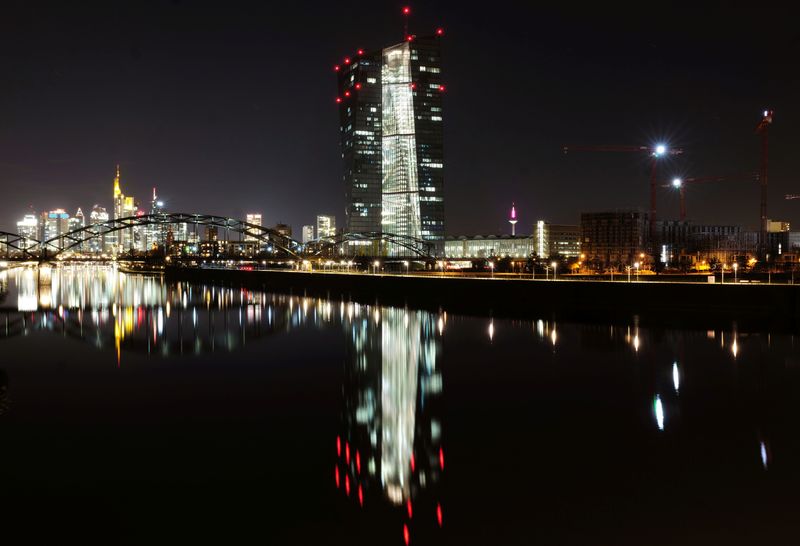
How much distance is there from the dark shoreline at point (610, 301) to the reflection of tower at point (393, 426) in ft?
43.9

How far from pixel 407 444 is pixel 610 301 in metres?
28.3

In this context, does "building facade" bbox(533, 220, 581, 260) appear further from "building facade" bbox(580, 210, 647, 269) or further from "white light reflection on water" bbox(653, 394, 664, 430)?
"white light reflection on water" bbox(653, 394, 664, 430)

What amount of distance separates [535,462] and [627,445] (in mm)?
1985

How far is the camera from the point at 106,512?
8672 millimetres

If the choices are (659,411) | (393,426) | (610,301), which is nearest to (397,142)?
(610,301)

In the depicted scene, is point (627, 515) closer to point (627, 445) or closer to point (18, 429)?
point (627, 445)

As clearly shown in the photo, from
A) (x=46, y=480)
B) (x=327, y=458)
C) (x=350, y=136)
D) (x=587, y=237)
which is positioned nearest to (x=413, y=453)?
(x=327, y=458)

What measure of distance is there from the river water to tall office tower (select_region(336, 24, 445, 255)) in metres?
120

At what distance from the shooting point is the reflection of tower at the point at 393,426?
9.49m

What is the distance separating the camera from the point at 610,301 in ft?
123

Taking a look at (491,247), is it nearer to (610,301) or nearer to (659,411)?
(610,301)

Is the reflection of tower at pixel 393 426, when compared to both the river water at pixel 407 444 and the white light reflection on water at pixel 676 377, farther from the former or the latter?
the white light reflection on water at pixel 676 377

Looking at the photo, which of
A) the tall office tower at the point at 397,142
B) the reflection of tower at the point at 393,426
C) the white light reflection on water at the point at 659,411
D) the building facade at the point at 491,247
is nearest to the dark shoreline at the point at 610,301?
the reflection of tower at the point at 393,426

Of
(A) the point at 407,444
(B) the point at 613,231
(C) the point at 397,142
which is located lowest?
(A) the point at 407,444
